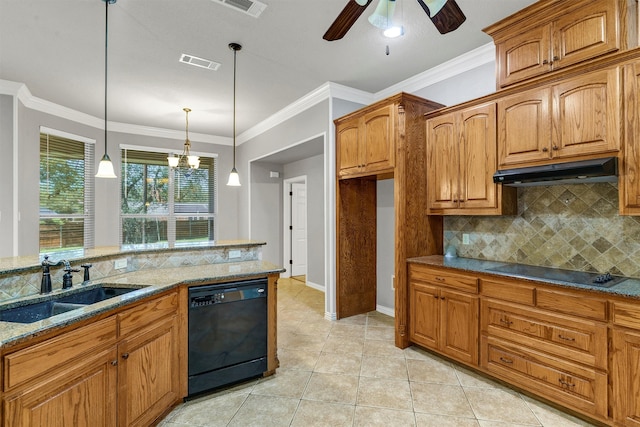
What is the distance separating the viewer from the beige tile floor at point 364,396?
2.12 metres

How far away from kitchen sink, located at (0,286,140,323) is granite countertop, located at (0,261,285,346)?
1.4 inches

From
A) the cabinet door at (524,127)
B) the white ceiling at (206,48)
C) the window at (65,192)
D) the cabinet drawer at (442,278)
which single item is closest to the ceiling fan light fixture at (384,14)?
the white ceiling at (206,48)

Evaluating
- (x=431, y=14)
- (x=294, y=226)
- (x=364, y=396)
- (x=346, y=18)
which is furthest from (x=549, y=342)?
(x=294, y=226)

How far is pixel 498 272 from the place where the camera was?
2.51m

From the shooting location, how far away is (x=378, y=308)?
14.3ft

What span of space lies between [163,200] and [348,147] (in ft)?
13.5

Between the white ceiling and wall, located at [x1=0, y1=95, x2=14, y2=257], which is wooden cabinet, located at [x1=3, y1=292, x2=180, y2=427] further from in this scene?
wall, located at [x1=0, y1=95, x2=14, y2=257]

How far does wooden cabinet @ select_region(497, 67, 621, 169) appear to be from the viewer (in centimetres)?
210

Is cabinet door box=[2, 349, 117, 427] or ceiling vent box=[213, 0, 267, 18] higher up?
ceiling vent box=[213, 0, 267, 18]

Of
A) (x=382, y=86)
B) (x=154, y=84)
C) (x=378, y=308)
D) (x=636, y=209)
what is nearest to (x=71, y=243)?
(x=154, y=84)

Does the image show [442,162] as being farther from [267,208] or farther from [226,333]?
[267,208]

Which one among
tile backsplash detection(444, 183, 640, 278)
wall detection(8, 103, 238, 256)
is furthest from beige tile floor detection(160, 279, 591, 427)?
wall detection(8, 103, 238, 256)

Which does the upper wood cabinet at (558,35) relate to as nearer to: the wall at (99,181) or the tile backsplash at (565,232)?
the tile backsplash at (565,232)

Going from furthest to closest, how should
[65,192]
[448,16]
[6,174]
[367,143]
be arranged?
[65,192]
[6,174]
[367,143]
[448,16]
